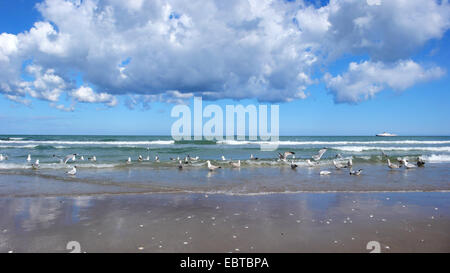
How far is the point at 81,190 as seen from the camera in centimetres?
1051

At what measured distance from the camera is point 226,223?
6.37 metres

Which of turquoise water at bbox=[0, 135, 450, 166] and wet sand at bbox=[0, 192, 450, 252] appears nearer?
wet sand at bbox=[0, 192, 450, 252]

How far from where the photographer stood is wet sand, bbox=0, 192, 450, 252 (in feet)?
16.9

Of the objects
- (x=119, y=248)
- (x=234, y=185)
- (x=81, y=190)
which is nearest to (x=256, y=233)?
(x=119, y=248)

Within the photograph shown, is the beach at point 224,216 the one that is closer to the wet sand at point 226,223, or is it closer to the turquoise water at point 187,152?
the wet sand at point 226,223

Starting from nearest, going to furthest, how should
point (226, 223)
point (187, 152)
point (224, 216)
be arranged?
point (226, 223) < point (224, 216) < point (187, 152)

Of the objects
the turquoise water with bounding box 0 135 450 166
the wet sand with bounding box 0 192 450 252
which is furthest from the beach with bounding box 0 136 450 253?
the turquoise water with bounding box 0 135 450 166

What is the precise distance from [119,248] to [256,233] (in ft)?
8.16

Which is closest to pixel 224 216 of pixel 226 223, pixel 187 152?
pixel 226 223

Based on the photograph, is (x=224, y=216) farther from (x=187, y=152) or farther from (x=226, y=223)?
(x=187, y=152)

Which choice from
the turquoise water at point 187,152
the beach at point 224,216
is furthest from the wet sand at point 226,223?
the turquoise water at point 187,152

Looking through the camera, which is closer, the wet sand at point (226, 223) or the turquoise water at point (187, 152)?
the wet sand at point (226, 223)

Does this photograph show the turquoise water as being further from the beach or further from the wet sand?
the wet sand

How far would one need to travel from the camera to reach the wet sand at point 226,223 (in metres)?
5.15
